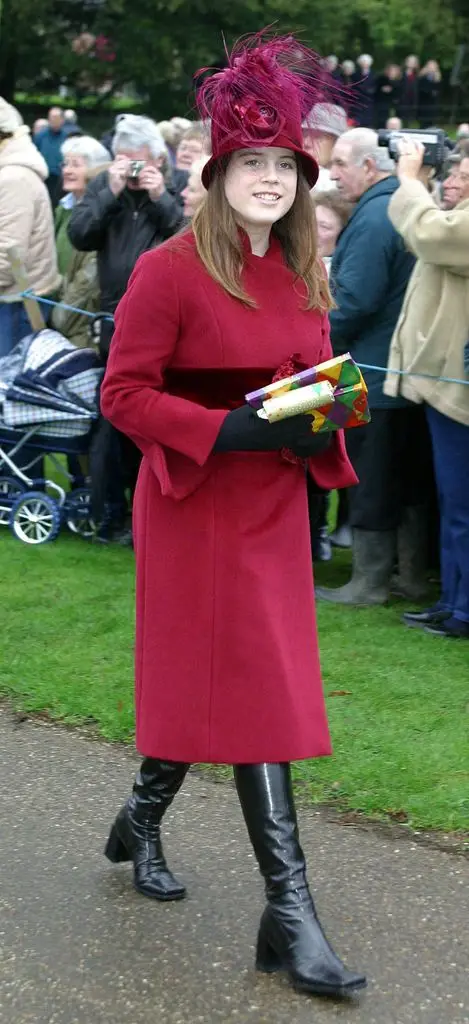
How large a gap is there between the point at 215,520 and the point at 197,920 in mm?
1068

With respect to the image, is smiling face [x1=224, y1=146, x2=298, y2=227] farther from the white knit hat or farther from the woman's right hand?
the white knit hat

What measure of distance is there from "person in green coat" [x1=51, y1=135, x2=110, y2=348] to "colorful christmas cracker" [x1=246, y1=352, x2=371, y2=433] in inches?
217

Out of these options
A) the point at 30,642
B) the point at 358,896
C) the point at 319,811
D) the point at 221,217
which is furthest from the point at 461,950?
the point at 30,642

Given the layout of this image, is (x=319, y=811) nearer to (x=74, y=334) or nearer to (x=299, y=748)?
(x=299, y=748)

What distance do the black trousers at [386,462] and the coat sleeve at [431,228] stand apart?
3.03 feet

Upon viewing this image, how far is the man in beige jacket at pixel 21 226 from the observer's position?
895cm

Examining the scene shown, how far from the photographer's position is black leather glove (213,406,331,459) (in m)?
3.47

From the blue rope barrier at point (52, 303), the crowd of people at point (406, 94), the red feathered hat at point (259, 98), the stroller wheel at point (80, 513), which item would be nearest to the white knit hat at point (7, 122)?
the blue rope barrier at point (52, 303)

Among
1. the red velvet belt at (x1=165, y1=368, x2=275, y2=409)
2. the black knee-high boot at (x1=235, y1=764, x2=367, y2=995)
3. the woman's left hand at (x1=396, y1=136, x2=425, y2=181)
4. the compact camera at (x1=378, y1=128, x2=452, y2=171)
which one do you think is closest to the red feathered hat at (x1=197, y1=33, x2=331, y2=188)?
the red velvet belt at (x1=165, y1=368, x2=275, y2=409)

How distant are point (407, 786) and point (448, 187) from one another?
2912 millimetres

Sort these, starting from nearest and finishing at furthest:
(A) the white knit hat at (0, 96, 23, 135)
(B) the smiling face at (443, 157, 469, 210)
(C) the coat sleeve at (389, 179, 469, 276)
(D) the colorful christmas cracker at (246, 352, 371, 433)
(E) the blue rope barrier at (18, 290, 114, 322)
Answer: (D) the colorful christmas cracker at (246, 352, 371, 433)
(C) the coat sleeve at (389, 179, 469, 276)
(B) the smiling face at (443, 157, 469, 210)
(E) the blue rope barrier at (18, 290, 114, 322)
(A) the white knit hat at (0, 96, 23, 135)

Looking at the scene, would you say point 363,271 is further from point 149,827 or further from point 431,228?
point 149,827

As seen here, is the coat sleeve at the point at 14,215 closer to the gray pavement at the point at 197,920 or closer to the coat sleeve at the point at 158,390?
the gray pavement at the point at 197,920

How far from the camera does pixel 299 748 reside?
364cm
